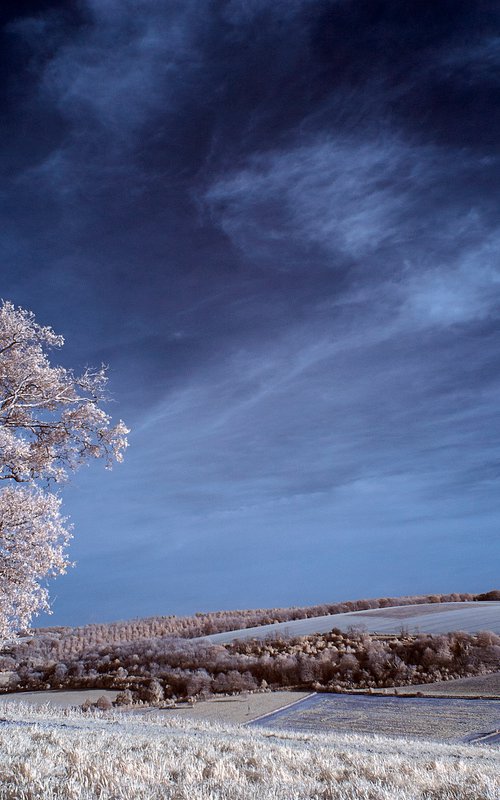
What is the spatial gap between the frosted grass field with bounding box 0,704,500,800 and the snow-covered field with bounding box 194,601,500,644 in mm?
24419

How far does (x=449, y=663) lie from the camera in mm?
29141

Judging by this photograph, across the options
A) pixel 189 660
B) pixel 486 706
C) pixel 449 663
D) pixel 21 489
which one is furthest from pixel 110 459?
pixel 189 660

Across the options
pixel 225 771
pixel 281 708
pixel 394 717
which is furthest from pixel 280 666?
pixel 225 771

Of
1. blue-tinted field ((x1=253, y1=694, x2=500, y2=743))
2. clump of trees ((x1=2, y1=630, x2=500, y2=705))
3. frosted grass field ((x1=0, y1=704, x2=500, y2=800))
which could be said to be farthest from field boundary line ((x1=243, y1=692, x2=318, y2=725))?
frosted grass field ((x1=0, y1=704, x2=500, y2=800))

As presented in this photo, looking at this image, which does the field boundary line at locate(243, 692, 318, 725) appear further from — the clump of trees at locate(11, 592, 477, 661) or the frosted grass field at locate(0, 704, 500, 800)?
the clump of trees at locate(11, 592, 477, 661)

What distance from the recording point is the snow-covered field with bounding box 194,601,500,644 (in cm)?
3684

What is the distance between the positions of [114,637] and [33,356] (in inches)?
2454

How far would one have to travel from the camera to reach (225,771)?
367 inches

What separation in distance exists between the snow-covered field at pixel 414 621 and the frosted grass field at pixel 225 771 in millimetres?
24419

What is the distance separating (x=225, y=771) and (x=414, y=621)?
36358 millimetres

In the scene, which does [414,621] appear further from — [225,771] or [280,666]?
[225,771]

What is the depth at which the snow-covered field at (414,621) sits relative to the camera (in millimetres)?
36844

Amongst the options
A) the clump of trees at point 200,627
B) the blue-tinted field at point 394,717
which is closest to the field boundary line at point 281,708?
the blue-tinted field at point 394,717

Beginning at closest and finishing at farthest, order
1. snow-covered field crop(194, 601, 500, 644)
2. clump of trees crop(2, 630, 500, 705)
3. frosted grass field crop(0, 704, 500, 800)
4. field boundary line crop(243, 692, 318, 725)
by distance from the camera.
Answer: frosted grass field crop(0, 704, 500, 800), field boundary line crop(243, 692, 318, 725), clump of trees crop(2, 630, 500, 705), snow-covered field crop(194, 601, 500, 644)
